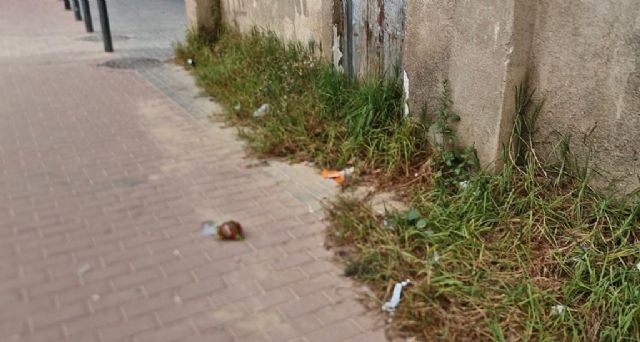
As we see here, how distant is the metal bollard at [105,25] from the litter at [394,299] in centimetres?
755

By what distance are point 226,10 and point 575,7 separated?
6163mm

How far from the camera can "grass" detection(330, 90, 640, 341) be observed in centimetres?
277

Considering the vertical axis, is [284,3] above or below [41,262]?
above

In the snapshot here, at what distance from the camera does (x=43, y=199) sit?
4.32 metres

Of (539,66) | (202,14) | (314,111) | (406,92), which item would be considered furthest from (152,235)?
(202,14)

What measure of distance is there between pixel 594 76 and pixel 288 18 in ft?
13.9

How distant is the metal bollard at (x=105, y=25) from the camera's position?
29.6ft

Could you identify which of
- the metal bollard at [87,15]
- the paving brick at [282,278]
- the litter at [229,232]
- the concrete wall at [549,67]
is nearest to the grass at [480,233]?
the concrete wall at [549,67]

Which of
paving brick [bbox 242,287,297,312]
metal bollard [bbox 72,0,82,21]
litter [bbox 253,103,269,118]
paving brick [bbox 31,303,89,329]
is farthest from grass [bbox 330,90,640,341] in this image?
metal bollard [bbox 72,0,82,21]

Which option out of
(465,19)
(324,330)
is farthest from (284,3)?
(324,330)

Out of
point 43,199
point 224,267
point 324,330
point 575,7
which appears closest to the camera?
point 324,330

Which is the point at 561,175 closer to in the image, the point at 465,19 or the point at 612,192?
the point at 612,192

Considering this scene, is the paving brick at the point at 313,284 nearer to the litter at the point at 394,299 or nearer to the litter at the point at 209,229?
the litter at the point at 394,299

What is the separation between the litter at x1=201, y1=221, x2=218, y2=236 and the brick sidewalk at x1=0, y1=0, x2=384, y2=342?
0.05 m
